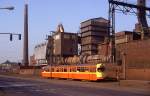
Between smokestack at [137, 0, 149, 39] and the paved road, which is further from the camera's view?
smokestack at [137, 0, 149, 39]

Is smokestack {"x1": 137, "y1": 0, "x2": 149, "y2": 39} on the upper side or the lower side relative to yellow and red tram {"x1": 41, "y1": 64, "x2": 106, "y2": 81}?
upper

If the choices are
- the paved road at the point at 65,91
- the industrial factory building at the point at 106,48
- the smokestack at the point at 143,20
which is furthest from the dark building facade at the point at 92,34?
the paved road at the point at 65,91

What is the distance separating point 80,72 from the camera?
56.8 m

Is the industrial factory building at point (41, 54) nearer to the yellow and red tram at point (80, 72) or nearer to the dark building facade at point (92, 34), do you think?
the dark building facade at point (92, 34)

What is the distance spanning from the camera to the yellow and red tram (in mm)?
52438

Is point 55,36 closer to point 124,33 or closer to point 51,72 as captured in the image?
point 124,33

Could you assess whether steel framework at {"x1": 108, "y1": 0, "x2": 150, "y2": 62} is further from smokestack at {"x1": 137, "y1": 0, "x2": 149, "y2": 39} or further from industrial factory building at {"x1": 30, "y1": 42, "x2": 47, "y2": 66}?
industrial factory building at {"x1": 30, "y1": 42, "x2": 47, "y2": 66}

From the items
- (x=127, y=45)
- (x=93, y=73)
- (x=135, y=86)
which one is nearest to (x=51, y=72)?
(x=127, y=45)

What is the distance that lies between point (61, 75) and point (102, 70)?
51.2ft

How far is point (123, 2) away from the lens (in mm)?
69625

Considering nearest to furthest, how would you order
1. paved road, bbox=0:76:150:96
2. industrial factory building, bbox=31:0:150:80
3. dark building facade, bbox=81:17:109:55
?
1. paved road, bbox=0:76:150:96
2. industrial factory building, bbox=31:0:150:80
3. dark building facade, bbox=81:17:109:55

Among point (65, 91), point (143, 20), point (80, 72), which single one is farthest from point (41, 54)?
point (65, 91)

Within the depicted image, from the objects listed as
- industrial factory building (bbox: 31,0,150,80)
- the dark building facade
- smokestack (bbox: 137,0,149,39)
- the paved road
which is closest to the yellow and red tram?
industrial factory building (bbox: 31,0,150,80)

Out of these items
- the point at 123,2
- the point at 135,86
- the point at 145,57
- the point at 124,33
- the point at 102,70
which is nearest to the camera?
the point at 135,86
